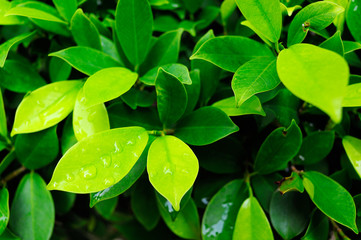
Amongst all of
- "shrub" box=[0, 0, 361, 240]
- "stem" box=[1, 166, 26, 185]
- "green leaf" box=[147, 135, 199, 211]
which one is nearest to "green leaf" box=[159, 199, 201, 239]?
"shrub" box=[0, 0, 361, 240]

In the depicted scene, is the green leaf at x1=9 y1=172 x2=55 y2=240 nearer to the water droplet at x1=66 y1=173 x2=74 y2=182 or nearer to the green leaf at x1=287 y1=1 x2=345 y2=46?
the water droplet at x1=66 y1=173 x2=74 y2=182

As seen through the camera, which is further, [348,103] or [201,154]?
[201,154]

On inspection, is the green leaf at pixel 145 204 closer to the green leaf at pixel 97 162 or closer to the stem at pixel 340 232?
the green leaf at pixel 97 162

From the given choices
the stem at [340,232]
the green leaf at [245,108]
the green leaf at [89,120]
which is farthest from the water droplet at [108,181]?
the stem at [340,232]

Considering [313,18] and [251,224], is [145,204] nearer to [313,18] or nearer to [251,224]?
[251,224]

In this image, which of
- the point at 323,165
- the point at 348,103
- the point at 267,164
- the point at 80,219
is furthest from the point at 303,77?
the point at 80,219

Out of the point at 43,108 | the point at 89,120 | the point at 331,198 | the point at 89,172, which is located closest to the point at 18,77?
the point at 43,108

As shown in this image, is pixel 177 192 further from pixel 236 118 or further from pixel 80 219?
pixel 80 219
